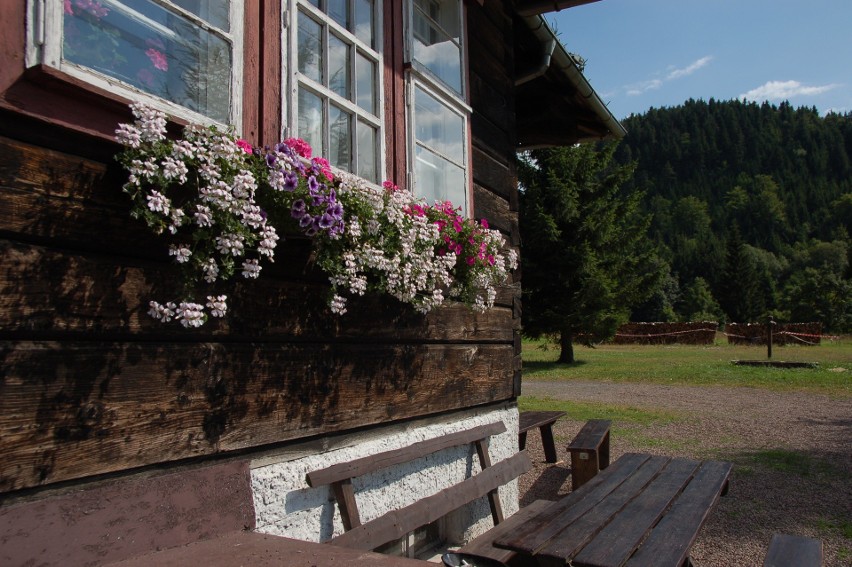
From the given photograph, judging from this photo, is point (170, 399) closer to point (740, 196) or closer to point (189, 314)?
point (189, 314)

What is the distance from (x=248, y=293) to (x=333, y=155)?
0.80 m

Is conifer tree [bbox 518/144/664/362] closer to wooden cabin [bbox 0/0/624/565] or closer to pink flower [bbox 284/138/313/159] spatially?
wooden cabin [bbox 0/0/624/565]

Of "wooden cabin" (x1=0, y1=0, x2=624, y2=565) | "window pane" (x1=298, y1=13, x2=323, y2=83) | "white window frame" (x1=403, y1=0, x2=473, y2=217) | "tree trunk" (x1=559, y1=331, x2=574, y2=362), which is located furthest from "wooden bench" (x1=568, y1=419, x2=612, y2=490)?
"tree trunk" (x1=559, y1=331, x2=574, y2=362)

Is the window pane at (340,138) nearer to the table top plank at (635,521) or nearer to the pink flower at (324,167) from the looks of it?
the pink flower at (324,167)

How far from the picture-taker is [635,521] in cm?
317

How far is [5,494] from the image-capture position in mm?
1651

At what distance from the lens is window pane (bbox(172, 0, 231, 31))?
2229mm

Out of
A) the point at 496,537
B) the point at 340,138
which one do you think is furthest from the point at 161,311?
the point at 496,537

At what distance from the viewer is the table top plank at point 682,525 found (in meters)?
2.69

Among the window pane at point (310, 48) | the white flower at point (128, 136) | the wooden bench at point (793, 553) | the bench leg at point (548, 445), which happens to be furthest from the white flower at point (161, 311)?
the bench leg at point (548, 445)

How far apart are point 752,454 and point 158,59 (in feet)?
25.0

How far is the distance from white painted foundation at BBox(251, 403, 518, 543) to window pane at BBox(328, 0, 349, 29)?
1.92 metres

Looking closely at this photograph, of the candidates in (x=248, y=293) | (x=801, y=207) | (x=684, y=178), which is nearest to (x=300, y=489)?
(x=248, y=293)

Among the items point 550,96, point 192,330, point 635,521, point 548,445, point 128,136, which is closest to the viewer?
point 128,136
